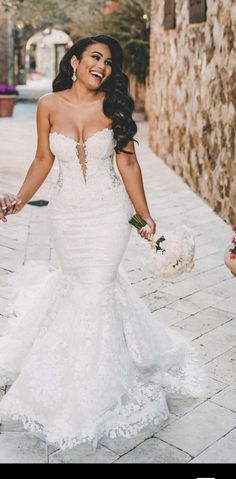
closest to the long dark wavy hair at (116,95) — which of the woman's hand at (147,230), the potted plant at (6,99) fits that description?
the woman's hand at (147,230)

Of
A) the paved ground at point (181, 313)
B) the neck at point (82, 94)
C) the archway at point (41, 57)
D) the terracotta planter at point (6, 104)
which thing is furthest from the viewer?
the archway at point (41, 57)

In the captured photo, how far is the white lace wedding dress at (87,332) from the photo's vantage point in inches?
125

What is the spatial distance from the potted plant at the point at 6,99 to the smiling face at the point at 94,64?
16.4m

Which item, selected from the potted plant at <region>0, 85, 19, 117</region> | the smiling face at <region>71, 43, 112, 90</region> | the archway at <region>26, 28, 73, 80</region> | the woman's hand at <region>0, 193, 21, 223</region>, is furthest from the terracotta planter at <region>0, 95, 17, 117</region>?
the archway at <region>26, 28, 73, 80</region>

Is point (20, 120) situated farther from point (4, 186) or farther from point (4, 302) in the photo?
point (4, 302)

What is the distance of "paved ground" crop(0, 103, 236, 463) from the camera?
2.99 metres

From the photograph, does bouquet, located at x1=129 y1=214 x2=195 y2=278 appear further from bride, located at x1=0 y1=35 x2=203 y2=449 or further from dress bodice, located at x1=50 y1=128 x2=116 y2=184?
dress bodice, located at x1=50 y1=128 x2=116 y2=184

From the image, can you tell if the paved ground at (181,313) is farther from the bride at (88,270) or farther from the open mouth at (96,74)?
the open mouth at (96,74)

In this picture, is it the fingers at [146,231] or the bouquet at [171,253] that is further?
the bouquet at [171,253]

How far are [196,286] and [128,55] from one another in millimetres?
13408

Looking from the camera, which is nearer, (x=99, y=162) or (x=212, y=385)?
(x=99, y=162)

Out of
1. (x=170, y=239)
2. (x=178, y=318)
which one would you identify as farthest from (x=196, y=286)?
(x=170, y=239)

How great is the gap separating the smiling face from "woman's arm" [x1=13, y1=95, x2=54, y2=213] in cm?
22

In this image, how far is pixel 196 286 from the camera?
5508 millimetres
